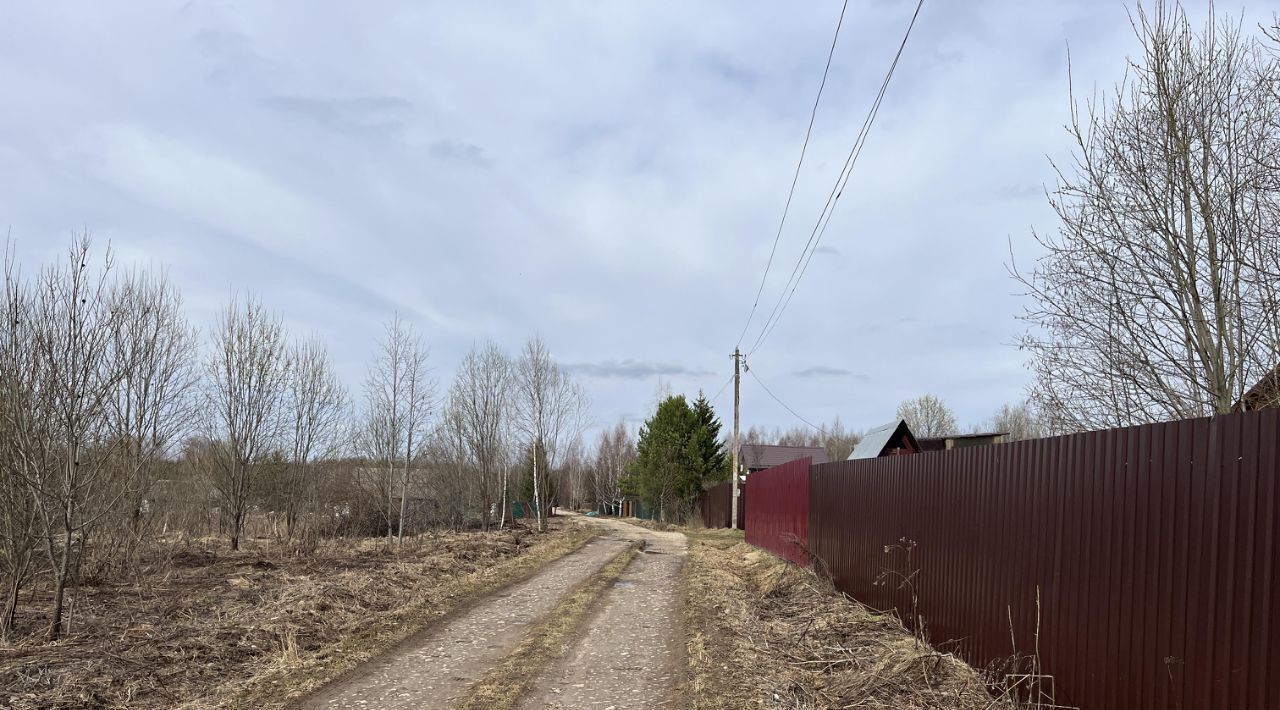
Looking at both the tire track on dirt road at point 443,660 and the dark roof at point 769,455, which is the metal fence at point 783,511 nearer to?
the tire track on dirt road at point 443,660

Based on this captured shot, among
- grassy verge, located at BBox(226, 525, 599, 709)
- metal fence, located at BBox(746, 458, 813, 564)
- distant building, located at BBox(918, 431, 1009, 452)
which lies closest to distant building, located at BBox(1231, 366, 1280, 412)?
metal fence, located at BBox(746, 458, 813, 564)

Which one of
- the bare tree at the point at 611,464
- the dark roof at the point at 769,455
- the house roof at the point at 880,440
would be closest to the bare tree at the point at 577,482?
the bare tree at the point at 611,464

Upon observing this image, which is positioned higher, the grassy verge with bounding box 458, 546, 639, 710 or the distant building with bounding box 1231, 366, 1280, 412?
the distant building with bounding box 1231, 366, 1280, 412

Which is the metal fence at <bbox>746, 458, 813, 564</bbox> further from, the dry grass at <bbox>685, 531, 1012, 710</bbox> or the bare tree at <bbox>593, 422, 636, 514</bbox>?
the bare tree at <bbox>593, 422, 636, 514</bbox>

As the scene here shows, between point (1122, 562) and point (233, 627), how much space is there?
27.5 ft

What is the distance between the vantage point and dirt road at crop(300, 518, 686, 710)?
6086 millimetres

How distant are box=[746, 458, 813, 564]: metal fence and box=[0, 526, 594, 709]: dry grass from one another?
5466mm

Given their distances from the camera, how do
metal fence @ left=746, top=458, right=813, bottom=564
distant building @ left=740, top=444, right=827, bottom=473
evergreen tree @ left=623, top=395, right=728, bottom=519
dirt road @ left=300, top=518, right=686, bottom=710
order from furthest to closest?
distant building @ left=740, top=444, right=827, bottom=473 < evergreen tree @ left=623, top=395, right=728, bottom=519 < metal fence @ left=746, top=458, right=813, bottom=564 < dirt road @ left=300, top=518, right=686, bottom=710

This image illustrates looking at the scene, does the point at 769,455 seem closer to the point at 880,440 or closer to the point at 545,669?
the point at 880,440

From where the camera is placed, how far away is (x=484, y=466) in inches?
1078

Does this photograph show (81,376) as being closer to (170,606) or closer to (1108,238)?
(170,606)

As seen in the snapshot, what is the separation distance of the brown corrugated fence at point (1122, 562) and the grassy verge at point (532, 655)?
374cm

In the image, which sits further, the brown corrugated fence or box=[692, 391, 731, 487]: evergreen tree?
box=[692, 391, 731, 487]: evergreen tree

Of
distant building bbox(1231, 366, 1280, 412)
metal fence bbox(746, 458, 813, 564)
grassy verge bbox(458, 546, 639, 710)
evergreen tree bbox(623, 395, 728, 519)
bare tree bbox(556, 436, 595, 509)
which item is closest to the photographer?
grassy verge bbox(458, 546, 639, 710)
